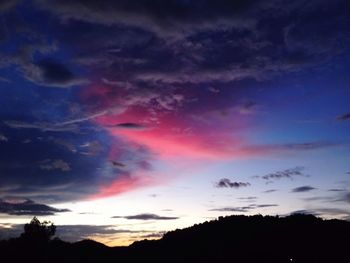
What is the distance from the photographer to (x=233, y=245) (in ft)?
373

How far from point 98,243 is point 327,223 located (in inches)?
3625

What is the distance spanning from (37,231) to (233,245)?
216 feet

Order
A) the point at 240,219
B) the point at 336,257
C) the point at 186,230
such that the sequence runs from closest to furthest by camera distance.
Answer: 1. the point at 336,257
2. the point at 240,219
3. the point at 186,230

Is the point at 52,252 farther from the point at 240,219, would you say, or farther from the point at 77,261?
the point at 240,219

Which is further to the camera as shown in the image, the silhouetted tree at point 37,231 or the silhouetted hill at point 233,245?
the silhouetted tree at point 37,231

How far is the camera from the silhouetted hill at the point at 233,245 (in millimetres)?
102688

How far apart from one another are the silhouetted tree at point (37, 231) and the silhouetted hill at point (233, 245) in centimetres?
299

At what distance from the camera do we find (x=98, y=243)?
16600 centimetres

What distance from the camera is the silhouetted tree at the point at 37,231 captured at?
136 meters

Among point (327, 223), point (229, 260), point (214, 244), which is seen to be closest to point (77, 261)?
point (214, 244)

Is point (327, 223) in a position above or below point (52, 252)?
above

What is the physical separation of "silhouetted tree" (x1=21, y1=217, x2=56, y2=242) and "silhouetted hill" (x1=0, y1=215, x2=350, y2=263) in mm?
2987

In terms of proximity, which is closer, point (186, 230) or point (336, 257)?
point (336, 257)

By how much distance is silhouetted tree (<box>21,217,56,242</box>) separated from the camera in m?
136
